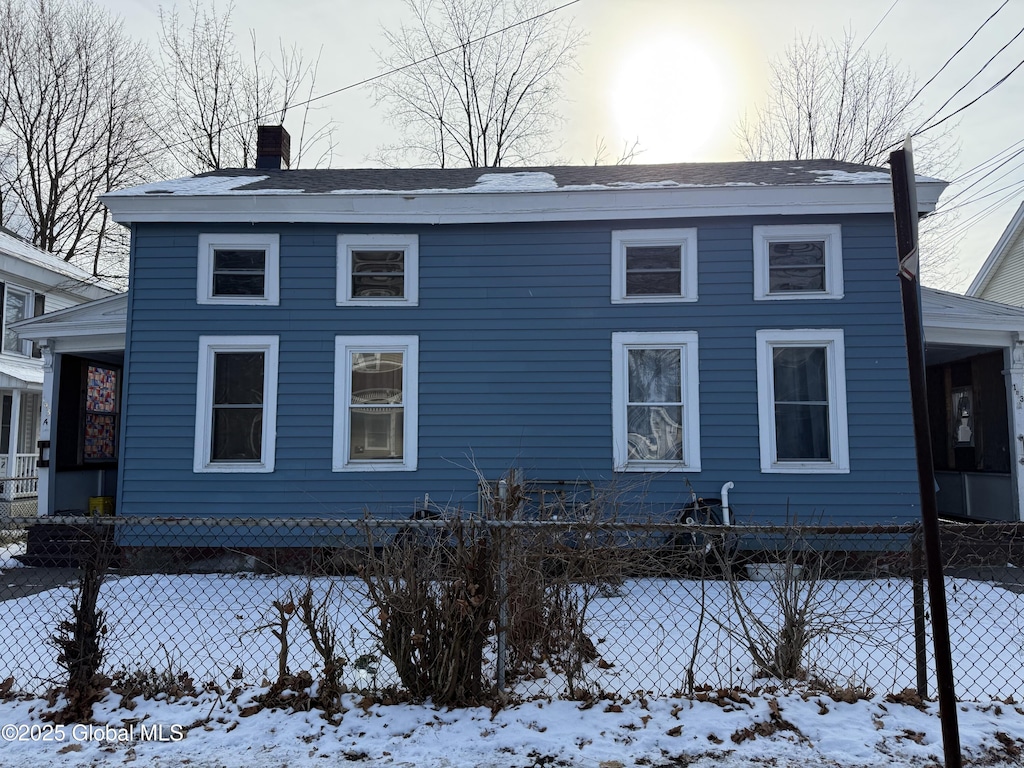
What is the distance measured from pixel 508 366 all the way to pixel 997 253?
17.5 m

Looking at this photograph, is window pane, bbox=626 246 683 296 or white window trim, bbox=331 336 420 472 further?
window pane, bbox=626 246 683 296

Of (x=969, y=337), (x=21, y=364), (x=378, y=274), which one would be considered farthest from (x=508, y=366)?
(x=21, y=364)

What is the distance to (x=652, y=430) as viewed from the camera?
8.59 m

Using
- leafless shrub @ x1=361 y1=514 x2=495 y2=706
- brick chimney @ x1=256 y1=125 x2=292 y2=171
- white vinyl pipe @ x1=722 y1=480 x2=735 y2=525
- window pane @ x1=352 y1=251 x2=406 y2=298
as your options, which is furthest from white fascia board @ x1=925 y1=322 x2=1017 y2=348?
brick chimney @ x1=256 y1=125 x2=292 y2=171

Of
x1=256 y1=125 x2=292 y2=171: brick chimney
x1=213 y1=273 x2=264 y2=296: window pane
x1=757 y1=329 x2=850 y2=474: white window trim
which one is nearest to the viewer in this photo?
x1=757 y1=329 x2=850 y2=474: white window trim

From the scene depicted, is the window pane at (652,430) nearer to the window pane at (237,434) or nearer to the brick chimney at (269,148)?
the window pane at (237,434)

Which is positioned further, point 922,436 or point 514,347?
point 514,347

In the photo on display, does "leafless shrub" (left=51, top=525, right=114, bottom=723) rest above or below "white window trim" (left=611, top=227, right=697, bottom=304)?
below

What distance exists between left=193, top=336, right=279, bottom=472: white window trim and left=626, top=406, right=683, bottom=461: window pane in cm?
435

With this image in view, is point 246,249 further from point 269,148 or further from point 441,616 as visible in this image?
point 441,616

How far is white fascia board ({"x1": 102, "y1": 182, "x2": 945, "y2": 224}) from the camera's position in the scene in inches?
332

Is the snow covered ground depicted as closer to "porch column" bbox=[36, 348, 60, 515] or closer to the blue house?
the blue house

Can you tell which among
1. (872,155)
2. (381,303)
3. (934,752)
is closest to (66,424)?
(381,303)

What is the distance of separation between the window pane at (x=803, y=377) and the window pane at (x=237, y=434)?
6.35 m
